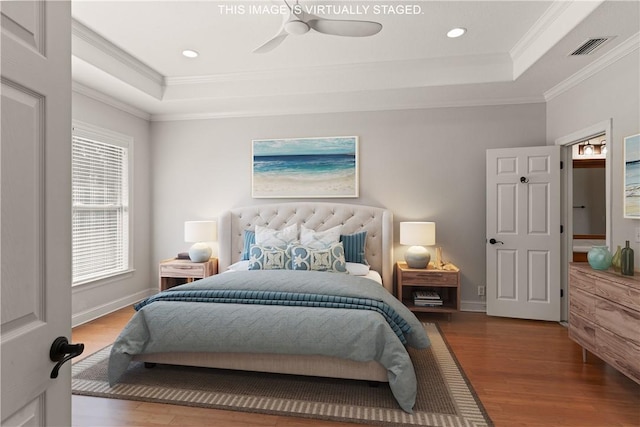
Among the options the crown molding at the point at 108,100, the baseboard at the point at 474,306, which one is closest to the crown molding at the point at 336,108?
the crown molding at the point at 108,100

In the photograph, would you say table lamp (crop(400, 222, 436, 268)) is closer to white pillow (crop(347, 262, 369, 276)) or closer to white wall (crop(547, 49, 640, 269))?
white pillow (crop(347, 262, 369, 276))

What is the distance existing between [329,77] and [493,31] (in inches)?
66.1

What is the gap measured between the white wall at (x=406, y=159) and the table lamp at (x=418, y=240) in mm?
361

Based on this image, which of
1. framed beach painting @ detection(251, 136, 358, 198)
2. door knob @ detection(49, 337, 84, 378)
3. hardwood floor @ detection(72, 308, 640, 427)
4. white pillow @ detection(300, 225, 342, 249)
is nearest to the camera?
door knob @ detection(49, 337, 84, 378)

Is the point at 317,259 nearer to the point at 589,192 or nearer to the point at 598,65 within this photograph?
the point at 598,65

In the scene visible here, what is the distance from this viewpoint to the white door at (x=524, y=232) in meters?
3.88

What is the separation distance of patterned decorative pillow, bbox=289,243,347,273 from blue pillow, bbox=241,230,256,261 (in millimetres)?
832

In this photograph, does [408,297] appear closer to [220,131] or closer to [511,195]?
[511,195]

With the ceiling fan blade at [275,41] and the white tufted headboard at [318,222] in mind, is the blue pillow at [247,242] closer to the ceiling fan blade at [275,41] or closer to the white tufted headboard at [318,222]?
the white tufted headboard at [318,222]

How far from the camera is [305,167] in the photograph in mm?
4613

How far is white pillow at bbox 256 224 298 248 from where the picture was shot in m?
4.07

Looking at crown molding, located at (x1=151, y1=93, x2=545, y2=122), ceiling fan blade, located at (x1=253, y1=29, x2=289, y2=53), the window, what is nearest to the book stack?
crown molding, located at (x1=151, y1=93, x2=545, y2=122)

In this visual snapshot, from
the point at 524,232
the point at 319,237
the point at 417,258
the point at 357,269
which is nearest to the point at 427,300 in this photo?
the point at 417,258

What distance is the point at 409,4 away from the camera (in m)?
2.77
